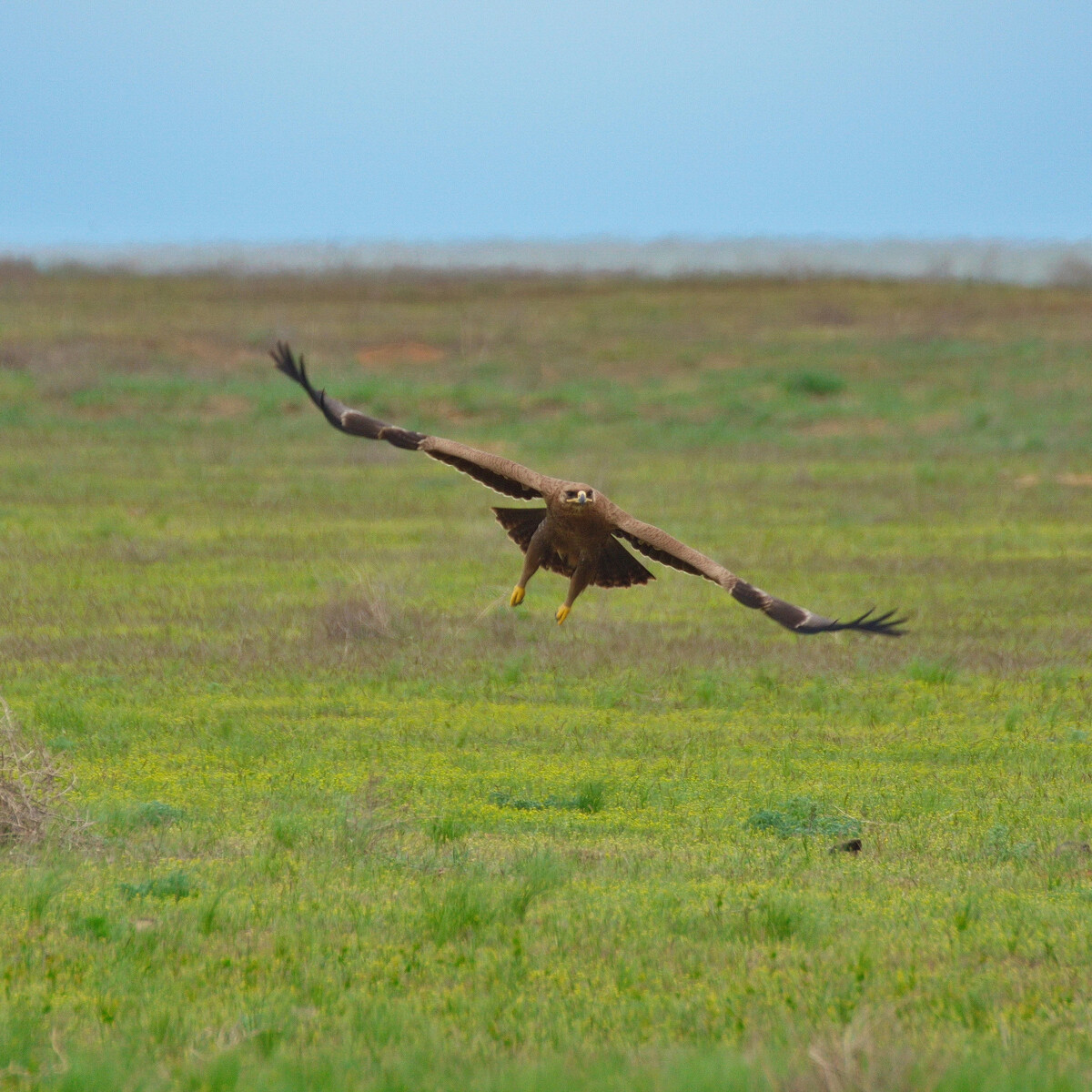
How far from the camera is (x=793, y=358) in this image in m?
47.8

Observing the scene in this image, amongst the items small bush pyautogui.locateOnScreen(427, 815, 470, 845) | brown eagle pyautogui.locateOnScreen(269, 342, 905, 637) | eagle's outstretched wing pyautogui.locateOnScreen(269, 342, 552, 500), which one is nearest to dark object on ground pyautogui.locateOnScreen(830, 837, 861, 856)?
brown eagle pyautogui.locateOnScreen(269, 342, 905, 637)

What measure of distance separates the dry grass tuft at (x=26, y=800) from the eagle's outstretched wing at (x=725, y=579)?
382 cm

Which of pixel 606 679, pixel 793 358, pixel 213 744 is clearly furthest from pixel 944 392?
pixel 213 744

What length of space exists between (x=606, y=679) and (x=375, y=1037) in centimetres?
912

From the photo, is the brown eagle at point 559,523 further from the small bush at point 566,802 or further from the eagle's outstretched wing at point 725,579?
the small bush at point 566,802

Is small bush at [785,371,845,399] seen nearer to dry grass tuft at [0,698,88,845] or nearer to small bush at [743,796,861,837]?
small bush at [743,796,861,837]

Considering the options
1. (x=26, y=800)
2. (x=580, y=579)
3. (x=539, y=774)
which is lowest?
(x=539, y=774)

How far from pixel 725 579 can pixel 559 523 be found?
1.66 meters

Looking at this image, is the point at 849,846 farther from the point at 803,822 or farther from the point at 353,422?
the point at 353,422

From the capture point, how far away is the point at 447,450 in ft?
36.8

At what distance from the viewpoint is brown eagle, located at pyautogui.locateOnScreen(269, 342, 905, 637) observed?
10.8 metres

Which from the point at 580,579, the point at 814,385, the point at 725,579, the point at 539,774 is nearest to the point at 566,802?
the point at 539,774

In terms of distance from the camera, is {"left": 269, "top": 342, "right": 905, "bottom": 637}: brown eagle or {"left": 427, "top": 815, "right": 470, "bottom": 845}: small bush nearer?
{"left": 427, "top": 815, "right": 470, "bottom": 845}: small bush

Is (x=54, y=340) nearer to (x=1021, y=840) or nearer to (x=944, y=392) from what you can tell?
(x=944, y=392)
